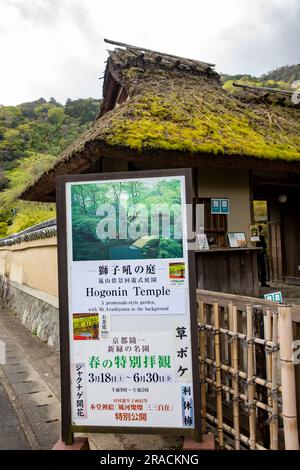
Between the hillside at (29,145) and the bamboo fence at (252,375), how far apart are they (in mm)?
15922

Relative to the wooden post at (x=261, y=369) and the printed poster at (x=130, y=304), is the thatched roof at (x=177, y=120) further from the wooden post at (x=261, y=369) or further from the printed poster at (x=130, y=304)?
the wooden post at (x=261, y=369)

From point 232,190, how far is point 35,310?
532 cm

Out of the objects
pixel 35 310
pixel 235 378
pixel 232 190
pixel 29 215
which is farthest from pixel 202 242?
A: pixel 29 215

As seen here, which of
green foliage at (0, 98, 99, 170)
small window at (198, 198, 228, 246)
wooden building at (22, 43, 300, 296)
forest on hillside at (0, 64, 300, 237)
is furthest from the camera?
green foliage at (0, 98, 99, 170)

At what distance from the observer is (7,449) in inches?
121

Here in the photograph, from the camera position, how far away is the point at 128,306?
7.98 feet

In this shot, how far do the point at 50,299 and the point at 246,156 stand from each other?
15.1ft

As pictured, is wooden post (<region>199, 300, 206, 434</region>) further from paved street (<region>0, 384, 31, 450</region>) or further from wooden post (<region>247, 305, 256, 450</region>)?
paved street (<region>0, 384, 31, 450</region>)

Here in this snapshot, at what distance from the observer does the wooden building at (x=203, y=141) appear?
558 cm

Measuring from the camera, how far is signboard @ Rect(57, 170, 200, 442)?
7.82ft

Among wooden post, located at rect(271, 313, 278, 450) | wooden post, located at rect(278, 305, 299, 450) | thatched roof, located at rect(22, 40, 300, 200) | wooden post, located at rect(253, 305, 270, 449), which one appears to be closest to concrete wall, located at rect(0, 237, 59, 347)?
thatched roof, located at rect(22, 40, 300, 200)

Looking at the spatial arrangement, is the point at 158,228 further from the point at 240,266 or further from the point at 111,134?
the point at 240,266

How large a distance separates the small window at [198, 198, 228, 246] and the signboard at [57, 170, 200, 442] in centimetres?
408

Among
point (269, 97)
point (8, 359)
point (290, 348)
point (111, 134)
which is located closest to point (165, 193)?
point (290, 348)
